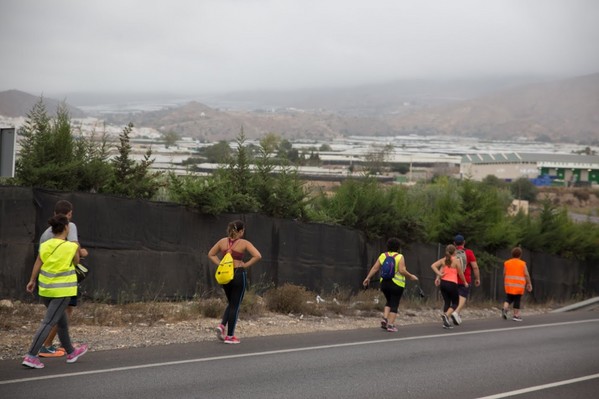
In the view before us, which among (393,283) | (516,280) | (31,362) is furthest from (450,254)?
(31,362)

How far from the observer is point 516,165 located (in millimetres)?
140625

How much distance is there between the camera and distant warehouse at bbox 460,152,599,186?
131 m

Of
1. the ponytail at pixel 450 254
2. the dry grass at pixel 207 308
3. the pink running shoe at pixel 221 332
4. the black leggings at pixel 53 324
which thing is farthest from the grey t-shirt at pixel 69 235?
the ponytail at pixel 450 254

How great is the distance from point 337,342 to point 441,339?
232 centimetres

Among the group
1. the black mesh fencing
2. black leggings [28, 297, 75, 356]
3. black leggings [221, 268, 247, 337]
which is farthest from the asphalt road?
the black mesh fencing

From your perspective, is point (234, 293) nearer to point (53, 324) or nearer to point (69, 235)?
point (69, 235)

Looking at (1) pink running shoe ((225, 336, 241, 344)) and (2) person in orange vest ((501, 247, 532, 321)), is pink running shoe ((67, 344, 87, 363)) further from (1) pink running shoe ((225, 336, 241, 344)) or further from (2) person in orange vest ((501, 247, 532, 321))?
(2) person in orange vest ((501, 247, 532, 321))

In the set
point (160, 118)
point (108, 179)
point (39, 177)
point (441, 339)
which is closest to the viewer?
point (441, 339)

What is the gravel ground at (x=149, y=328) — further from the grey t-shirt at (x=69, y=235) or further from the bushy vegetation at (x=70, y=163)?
the bushy vegetation at (x=70, y=163)

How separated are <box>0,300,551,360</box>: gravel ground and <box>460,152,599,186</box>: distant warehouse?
109 metres

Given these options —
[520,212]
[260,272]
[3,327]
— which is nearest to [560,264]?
[520,212]

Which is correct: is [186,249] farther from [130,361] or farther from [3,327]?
[130,361]

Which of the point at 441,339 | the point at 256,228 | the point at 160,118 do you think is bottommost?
the point at 441,339

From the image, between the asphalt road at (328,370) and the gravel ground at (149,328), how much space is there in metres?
0.66
